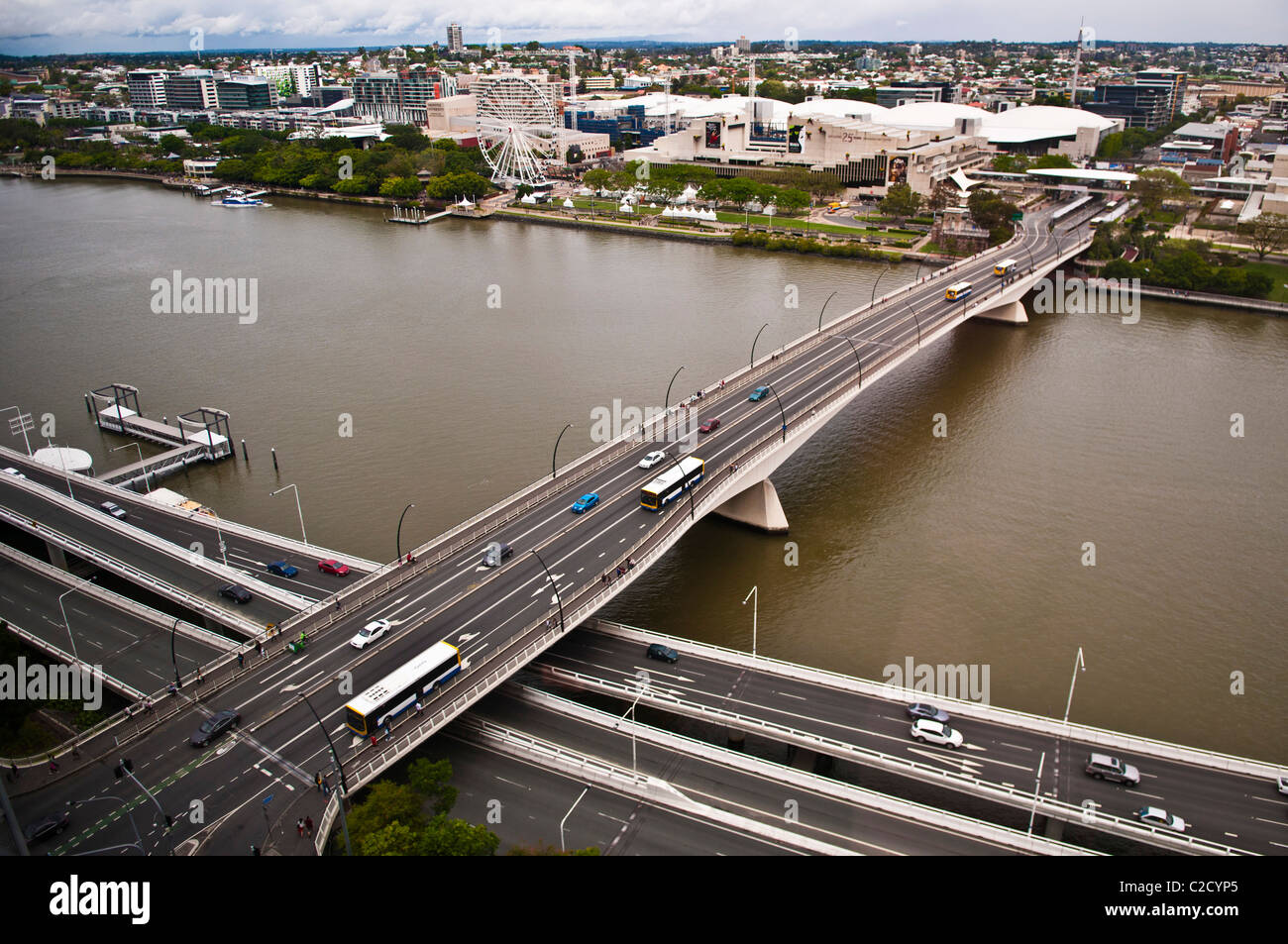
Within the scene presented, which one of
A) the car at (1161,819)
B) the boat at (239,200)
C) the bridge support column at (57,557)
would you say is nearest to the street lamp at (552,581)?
the car at (1161,819)

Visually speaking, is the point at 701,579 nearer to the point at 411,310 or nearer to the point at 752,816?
the point at 752,816

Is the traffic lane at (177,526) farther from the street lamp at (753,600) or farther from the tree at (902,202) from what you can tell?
the tree at (902,202)

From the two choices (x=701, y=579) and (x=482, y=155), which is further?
(x=482, y=155)

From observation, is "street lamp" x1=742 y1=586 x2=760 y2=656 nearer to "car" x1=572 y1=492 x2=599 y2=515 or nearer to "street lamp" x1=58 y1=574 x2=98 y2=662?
"car" x1=572 y1=492 x2=599 y2=515

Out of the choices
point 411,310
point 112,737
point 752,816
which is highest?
point 411,310

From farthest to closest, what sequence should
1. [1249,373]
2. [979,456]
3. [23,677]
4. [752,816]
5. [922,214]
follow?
[922,214] → [1249,373] → [979,456] → [23,677] → [752,816]

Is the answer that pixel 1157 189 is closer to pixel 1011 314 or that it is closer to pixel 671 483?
pixel 1011 314
